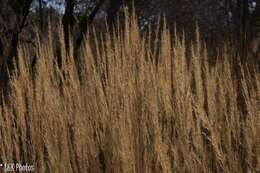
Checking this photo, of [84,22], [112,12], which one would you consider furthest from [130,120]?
[84,22]

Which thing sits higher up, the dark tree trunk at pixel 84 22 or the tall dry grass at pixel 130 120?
the dark tree trunk at pixel 84 22

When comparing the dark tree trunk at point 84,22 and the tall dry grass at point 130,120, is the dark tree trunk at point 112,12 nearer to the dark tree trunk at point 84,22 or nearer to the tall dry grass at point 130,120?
the dark tree trunk at point 84,22

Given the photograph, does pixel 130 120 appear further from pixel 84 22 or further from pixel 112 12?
pixel 84 22

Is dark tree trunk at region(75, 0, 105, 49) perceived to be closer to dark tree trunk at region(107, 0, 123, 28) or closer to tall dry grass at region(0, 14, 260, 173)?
dark tree trunk at region(107, 0, 123, 28)

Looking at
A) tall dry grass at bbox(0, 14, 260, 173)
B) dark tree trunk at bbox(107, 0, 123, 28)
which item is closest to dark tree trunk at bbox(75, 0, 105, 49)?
dark tree trunk at bbox(107, 0, 123, 28)

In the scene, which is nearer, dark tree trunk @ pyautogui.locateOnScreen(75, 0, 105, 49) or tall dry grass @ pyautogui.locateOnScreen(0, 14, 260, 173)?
tall dry grass @ pyautogui.locateOnScreen(0, 14, 260, 173)

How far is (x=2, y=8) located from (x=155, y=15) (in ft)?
13.7

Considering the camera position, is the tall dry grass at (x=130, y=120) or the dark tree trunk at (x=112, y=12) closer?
the tall dry grass at (x=130, y=120)

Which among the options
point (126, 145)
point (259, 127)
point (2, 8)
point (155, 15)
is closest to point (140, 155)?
point (126, 145)

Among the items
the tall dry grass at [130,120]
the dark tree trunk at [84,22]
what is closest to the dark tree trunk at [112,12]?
the dark tree trunk at [84,22]

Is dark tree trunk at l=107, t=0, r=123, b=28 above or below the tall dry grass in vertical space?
above

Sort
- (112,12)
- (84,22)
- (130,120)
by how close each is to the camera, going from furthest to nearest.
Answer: (84,22) → (112,12) → (130,120)

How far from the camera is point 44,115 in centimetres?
171

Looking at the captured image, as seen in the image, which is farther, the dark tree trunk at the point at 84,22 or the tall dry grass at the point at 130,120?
the dark tree trunk at the point at 84,22
